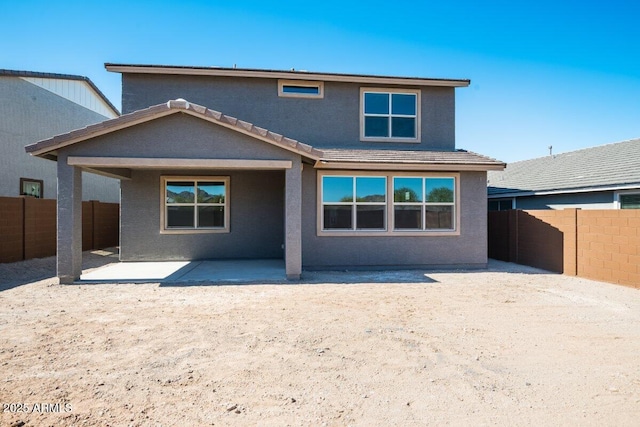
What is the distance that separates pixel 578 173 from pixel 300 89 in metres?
12.3

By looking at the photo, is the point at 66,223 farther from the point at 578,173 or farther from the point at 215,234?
the point at 578,173

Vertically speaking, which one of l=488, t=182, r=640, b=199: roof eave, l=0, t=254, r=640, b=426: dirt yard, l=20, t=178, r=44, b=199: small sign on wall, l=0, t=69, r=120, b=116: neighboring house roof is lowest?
l=0, t=254, r=640, b=426: dirt yard

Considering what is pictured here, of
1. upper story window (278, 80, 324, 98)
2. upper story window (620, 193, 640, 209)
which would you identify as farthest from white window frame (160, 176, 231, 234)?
upper story window (620, 193, 640, 209)

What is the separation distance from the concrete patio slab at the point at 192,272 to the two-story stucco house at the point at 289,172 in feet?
1.65

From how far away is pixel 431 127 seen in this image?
12805mm

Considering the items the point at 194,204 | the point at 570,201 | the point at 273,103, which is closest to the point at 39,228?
the point at 194,204

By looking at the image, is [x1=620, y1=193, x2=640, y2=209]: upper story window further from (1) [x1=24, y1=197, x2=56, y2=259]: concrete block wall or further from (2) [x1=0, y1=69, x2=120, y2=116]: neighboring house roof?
(2) [x1=0, y1=69, x2=120, y2=116]: neighboring house roof

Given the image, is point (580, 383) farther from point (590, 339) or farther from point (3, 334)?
point (3, 334)

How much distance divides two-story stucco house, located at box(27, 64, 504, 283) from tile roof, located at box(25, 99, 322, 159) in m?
0.04

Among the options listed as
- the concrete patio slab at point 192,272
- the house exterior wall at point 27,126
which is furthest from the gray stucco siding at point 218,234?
Answer: the house exterior wall at point 27,126

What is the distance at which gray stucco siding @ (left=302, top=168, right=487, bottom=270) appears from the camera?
10.7m

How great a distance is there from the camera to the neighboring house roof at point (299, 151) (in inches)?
332

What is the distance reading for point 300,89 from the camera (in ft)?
41.0

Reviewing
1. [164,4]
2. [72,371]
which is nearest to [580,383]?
[72,371]
